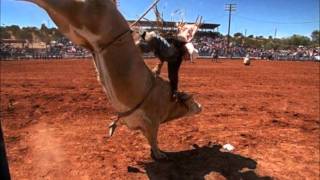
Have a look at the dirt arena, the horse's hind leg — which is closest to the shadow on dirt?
the dirt arena

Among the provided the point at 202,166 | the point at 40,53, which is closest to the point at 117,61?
the point at 202,166

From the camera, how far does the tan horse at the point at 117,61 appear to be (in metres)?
4.33

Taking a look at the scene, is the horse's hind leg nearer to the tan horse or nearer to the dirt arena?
the tan horse

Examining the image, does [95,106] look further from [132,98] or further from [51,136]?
[132,98]

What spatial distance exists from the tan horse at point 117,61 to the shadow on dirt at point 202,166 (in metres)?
0.32

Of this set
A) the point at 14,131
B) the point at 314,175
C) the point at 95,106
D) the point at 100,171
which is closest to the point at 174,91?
the point at 100,171

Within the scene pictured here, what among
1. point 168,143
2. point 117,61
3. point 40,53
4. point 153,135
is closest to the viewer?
point 117,61

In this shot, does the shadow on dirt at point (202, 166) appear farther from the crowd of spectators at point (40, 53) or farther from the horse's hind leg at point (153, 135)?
the crowd of spectators at point (40, 53)

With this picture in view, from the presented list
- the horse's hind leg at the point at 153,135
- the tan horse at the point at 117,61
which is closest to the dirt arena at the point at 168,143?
the horse's hind leg at the point at 153,135

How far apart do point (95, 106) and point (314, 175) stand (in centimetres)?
651

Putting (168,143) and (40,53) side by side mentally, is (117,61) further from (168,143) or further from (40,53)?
(40,53)

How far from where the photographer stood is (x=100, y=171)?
6.07m

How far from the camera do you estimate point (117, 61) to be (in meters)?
5.18

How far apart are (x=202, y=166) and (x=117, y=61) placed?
7.67 feet
